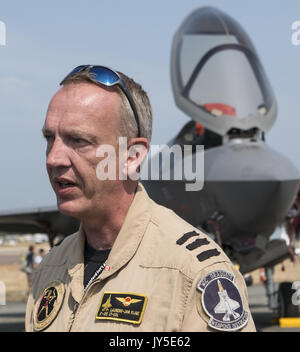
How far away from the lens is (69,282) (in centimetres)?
174

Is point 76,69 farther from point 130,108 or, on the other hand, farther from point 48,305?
point 48,305

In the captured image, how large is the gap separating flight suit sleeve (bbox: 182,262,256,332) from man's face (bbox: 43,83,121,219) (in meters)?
0.40

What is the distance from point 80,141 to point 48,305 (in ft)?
1.65

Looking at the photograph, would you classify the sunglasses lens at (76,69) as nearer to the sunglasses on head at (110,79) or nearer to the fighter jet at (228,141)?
the sunglasses on head at (110,79)

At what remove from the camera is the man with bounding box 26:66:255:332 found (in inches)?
56.5

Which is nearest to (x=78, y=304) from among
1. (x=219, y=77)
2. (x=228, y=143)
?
(x=228, y=143)

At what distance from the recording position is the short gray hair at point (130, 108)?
5.46ft

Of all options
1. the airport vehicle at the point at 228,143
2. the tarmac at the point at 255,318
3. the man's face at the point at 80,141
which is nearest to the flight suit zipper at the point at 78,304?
the man's face at the point at 80,141

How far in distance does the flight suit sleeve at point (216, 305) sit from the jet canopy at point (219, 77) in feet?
23.3

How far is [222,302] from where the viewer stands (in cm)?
141

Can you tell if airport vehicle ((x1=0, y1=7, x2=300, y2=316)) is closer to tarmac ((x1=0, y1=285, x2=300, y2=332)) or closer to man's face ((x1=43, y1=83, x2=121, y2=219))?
tarmac ((x1=0, y1=285, x2=300, y2=332))

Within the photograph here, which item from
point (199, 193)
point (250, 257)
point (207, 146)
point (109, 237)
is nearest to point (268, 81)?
point (207, 146)

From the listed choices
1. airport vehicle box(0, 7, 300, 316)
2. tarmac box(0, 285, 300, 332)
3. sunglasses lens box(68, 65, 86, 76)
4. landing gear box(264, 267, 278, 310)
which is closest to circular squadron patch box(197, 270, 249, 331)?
sunglasses lens box(68, 65, 86, 76)

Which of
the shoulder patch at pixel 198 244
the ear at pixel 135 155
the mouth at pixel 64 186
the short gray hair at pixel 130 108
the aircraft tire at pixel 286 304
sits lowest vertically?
the aircraft tire at pixel 286 304
